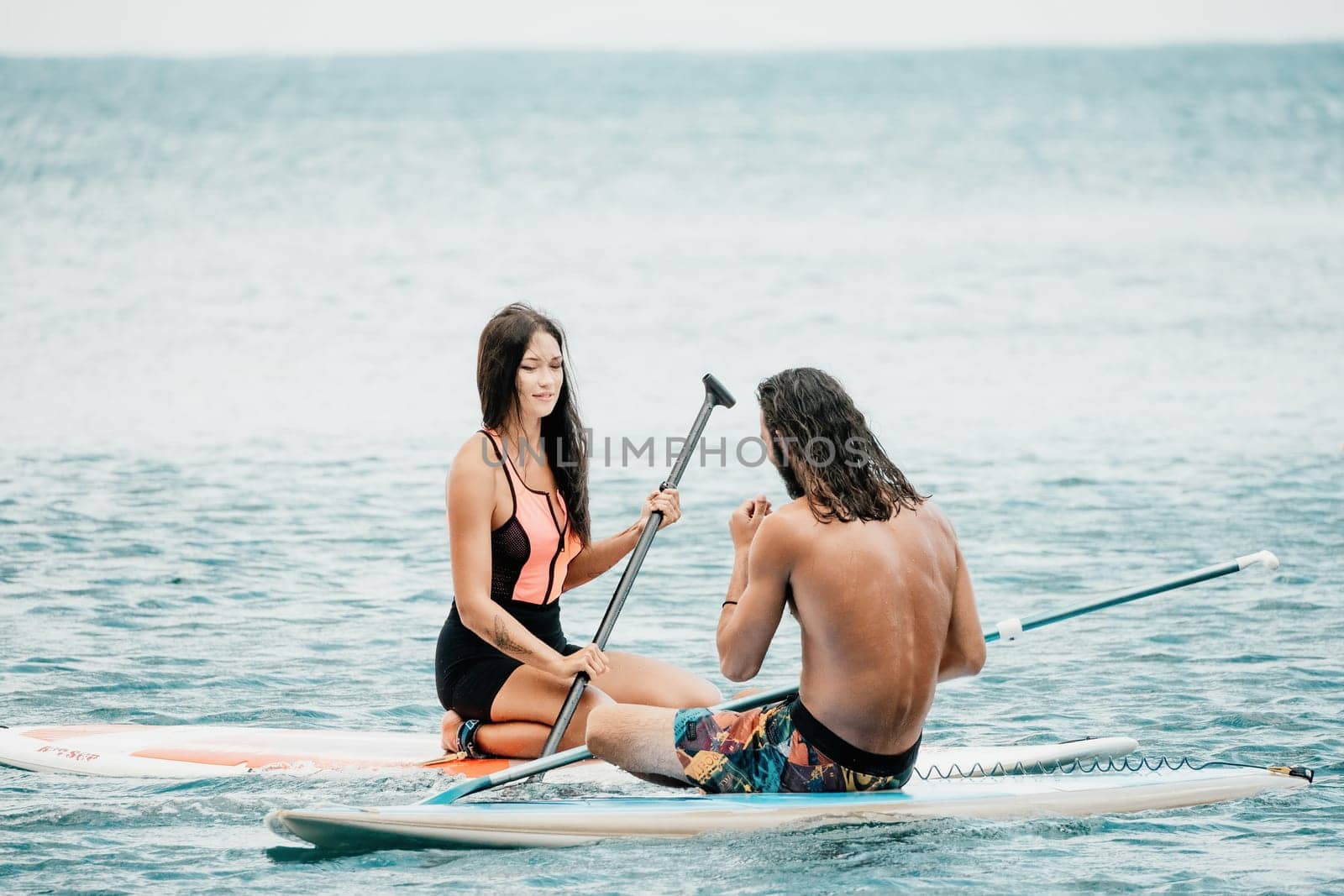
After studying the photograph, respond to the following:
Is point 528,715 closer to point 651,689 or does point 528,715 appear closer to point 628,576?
point 651,689

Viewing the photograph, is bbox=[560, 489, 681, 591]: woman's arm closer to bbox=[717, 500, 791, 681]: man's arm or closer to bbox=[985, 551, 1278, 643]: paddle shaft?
bbox=[717, 500, 791, 681]: man's arm

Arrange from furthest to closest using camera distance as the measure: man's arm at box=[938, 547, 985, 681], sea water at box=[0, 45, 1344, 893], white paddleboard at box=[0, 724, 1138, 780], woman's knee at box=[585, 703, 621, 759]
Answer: white paddleboard at box=[0, 724, 1138, 780], sea water at box=[0, 45, 1344, 893], woman's knee at box=[585, 703, 621, 759], man's arm at box=[938, 547, 985, 681]

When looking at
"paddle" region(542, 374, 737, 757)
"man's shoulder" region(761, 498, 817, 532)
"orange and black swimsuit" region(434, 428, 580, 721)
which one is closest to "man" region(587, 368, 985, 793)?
"man's shoulder" region(761, 498, 817, 532)

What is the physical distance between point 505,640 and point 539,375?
0.79 m

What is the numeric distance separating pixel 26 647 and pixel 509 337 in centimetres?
321

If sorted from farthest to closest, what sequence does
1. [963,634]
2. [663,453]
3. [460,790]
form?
[663,453], [460,790], [963,634]

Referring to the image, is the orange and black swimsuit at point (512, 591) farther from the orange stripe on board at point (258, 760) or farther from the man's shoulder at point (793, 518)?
the man's shoulder at point (793, 518)

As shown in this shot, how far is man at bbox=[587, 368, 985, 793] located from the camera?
414 cm

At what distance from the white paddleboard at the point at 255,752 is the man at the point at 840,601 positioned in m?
0.80

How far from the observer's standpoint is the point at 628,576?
202 inches

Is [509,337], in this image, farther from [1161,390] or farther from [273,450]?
[1161,390]

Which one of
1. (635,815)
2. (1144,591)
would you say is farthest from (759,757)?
(1144,591)

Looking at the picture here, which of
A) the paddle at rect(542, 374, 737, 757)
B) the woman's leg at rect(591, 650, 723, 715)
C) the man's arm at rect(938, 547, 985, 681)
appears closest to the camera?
the man's arm at rect(938, 547, 985, 681)

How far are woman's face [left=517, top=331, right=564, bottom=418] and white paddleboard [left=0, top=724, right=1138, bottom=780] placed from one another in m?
1.09
